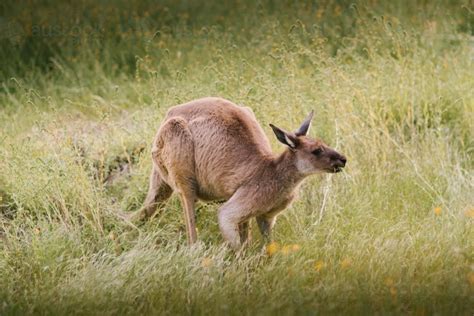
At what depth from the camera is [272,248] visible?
8.03 metres

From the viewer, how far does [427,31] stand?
13391 mm

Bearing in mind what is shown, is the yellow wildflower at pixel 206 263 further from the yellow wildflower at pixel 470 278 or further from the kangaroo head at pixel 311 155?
the yellow wildflower at pixel 470 278

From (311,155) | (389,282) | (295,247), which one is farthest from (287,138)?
(389,282)

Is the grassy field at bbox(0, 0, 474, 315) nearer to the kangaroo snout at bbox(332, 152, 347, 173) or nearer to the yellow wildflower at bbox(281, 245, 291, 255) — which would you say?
the yellow wildflower at bbox(281, 245, 291, 255)

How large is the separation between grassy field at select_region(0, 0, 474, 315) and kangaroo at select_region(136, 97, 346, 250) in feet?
1.20

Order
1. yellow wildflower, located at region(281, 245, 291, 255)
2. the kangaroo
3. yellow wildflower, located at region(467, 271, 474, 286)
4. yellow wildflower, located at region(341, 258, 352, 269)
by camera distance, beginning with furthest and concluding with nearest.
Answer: the kangaroo < yellow wildflower, located at region(281, 245, 291, 255) < yellow wildflower, located at region(341, 258, 352, 269) < yellow wildflower, located at region(467, 271, 474, 286)

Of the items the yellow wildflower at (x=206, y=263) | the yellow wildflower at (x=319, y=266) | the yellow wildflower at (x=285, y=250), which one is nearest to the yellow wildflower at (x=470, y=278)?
the yellow wildflower at (x=319, y=266)

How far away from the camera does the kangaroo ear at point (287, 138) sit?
25.8 feet

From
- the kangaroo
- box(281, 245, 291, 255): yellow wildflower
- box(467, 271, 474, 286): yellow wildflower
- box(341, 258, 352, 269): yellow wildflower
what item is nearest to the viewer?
box(467, 271, 474, 286): yellow wildflower

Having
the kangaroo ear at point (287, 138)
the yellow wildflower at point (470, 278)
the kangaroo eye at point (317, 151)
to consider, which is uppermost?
the kangaroo ear at point (287, 138)

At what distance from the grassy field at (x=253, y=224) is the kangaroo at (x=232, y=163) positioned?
365 millimetres

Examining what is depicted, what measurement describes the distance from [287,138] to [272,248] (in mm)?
950

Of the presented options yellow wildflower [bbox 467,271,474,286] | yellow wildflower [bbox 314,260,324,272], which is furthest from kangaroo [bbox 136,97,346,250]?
yellow wildflower [bbox 467,271,474,286]

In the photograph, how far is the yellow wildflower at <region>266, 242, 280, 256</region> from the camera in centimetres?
804
